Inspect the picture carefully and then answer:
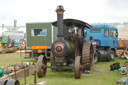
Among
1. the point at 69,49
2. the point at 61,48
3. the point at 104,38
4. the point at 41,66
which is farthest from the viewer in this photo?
the point at 104,38

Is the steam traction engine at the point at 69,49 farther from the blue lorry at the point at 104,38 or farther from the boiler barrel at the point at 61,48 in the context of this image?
the blue lorry at the point at 104,38

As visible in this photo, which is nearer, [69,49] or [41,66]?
[69,49]

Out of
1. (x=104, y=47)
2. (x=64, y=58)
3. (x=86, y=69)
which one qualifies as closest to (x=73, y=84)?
(x=64, y=58)

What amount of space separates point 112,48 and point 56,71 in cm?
657

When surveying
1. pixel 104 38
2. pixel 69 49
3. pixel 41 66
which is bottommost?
pixel 41 66

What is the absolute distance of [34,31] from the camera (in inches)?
490

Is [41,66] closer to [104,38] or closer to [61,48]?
[61,48]

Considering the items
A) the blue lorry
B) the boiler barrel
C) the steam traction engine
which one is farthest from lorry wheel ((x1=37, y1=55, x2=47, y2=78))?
the blue lorry

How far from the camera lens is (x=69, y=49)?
7203 mm

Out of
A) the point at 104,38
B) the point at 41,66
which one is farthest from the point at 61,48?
the point at 104,38

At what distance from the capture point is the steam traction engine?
705cm

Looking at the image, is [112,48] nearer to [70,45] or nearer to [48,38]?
[48,38]

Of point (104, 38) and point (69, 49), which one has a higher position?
point (104, 38)

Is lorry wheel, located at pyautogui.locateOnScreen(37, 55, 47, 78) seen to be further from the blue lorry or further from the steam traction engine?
the blue lorry
